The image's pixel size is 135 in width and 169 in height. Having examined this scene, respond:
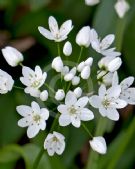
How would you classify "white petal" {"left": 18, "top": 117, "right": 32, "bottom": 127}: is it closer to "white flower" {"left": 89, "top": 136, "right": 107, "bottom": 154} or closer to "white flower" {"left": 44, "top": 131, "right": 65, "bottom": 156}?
"white flower" {"left": 44, "top": 131, "right": 65, "bottom": 156}

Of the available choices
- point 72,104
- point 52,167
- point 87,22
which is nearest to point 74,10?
point 87,22

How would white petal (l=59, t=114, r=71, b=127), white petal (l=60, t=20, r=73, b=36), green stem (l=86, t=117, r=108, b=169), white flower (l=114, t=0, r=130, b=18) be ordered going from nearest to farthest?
white petal (l=59, t=114, r=71, b=127), white petal (l=60, t=20, r=73, b=36), green stem (l=86, t=117, r=108, b=169), white flower (l=114, t=0, r=130, b=18)

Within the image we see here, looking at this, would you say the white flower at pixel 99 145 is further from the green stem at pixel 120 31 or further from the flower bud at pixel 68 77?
the green stem at pixel 120 31

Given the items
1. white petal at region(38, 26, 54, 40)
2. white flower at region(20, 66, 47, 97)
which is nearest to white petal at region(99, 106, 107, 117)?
white flower at region(20, 66, 47, 97)

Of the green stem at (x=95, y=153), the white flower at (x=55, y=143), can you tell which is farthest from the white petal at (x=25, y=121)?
the green stem at (x=95, y=153)

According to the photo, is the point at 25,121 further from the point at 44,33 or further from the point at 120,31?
the point at 120,31

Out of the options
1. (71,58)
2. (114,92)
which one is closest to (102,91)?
(114,92)

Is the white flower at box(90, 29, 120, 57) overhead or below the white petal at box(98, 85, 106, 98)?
overhead
